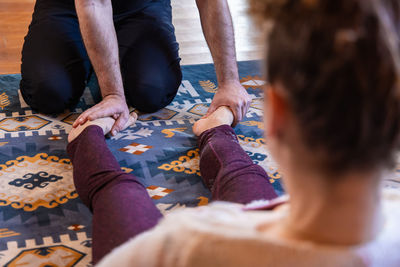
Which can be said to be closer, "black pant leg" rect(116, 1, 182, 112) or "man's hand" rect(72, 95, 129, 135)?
"man's hand" rect(72, 95, 129, 135)

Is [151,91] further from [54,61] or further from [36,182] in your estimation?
[36,182]

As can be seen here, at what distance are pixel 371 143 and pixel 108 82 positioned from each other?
1199 millimetres

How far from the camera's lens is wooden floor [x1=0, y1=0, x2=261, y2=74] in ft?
7.23

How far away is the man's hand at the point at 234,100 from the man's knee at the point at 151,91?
0.68 feet

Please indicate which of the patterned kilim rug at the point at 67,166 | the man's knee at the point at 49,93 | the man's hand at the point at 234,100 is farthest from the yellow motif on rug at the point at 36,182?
the man's hand at the point at 234,100

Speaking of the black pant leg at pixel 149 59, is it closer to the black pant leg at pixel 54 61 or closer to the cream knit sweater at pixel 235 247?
the black pant leg at pixel 54 61

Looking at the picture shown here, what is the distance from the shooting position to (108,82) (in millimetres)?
1578

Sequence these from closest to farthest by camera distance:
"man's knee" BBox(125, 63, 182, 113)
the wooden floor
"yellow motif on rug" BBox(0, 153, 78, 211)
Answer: "yellow motif on rug" BBox(0, 153, 78, 211) < "man's knee" BBox(125, 63, 182, 113) < the wooden floor

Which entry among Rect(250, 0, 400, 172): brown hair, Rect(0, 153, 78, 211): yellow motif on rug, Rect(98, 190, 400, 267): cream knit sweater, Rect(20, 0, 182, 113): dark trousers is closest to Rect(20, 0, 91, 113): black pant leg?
Rect(20, 0, 182, 113): dark trousers

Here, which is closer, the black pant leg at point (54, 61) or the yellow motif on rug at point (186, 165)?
the yellow motif on rug at point (186, 165)

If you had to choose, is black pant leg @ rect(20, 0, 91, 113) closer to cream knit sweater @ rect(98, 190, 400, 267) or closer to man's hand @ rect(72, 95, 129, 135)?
man's hand @ rect(72, 95, 129, 135)

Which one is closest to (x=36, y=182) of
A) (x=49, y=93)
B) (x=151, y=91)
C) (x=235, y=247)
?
(x=49, y=93)

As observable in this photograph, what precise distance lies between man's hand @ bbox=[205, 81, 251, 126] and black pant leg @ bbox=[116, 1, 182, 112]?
22cm

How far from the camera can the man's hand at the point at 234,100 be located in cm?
157
